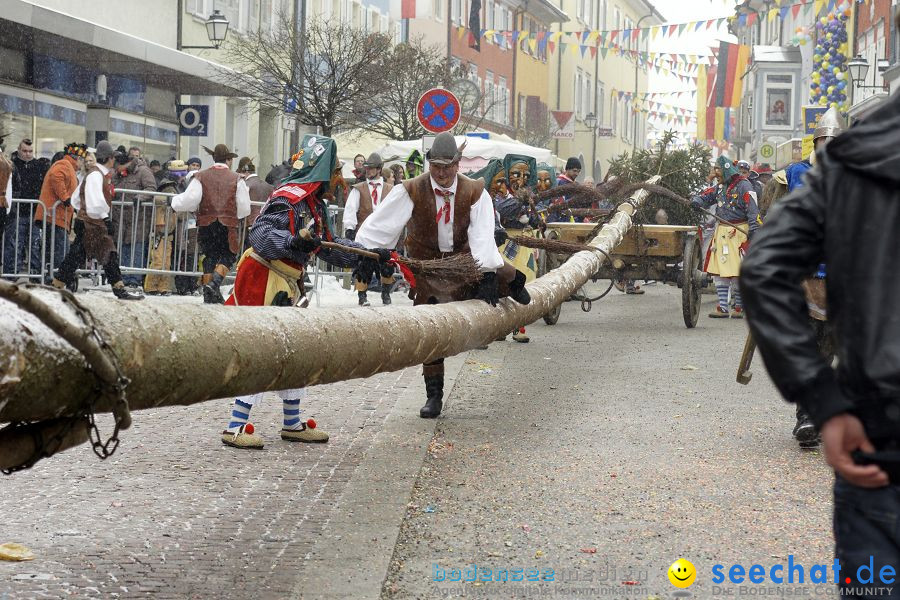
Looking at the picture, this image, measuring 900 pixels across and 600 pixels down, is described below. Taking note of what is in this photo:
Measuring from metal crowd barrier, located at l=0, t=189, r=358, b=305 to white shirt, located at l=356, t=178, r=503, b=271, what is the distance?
6.98 meters

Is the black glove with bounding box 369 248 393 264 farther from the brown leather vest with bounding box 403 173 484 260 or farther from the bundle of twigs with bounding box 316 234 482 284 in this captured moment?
the brown leather vest with bounding box 403 173 484 260

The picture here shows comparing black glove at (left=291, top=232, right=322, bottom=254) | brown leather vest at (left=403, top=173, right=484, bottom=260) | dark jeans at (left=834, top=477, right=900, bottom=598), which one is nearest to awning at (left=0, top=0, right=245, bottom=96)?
brown leather vest at (left=403, top=173, right=484, bottom=260)

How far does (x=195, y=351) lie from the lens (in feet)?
12.9

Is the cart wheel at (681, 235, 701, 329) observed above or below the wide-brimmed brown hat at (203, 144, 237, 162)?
below

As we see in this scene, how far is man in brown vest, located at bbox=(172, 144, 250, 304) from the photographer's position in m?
15.3

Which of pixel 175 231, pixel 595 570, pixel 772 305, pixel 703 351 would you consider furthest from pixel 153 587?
pixel 175 231

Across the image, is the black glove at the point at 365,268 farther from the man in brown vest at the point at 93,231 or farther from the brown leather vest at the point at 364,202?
the brown leather vest at the point at 364,202

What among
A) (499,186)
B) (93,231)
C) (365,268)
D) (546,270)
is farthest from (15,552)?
(546,270)

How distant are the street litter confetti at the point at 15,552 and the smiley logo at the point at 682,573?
220cm

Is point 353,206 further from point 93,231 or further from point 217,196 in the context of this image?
point 93,231

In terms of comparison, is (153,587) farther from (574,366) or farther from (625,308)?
(625,308)

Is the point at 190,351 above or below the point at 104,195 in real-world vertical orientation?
below

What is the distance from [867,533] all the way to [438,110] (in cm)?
1274

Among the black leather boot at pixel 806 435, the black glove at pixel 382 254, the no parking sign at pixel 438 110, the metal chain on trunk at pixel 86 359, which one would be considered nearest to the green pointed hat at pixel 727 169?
the no parking sign at pixel 438 110
